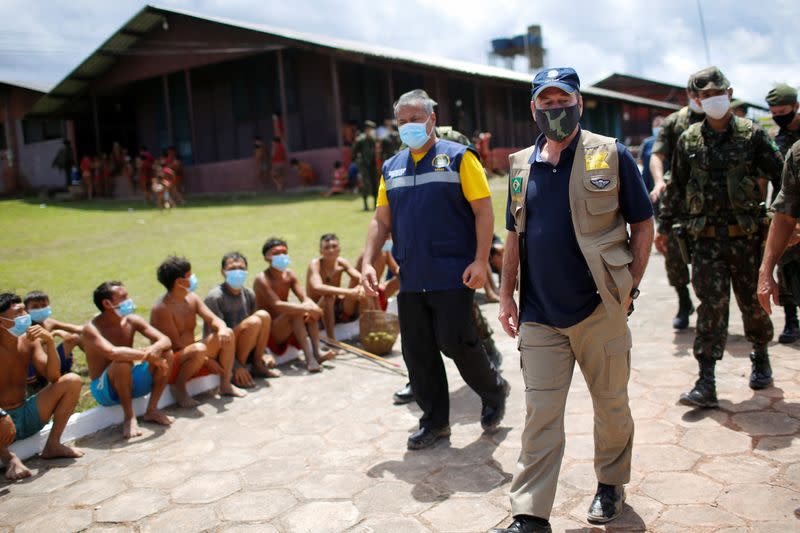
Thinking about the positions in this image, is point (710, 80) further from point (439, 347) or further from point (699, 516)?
point (699, 516)

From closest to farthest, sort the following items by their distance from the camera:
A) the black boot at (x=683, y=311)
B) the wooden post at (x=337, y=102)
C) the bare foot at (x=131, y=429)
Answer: the bare foot at (x=131, y=429) < the black boot at (x=683, y=311) < the wooden post at (x=337, y=102)

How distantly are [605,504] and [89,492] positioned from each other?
286cm

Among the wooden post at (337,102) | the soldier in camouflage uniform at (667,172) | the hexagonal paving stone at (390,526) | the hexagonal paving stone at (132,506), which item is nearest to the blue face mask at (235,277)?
the hexagonal paving stone at (132,506)

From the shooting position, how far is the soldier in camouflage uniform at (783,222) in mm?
3227

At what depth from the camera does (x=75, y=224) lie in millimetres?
15578

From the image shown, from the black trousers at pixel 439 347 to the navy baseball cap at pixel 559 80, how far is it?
143 cm

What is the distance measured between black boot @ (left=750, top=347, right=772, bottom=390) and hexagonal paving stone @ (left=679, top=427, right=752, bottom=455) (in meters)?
0.76

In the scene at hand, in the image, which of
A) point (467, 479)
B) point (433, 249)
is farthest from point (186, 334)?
point (467, 479)

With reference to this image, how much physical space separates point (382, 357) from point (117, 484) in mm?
2957

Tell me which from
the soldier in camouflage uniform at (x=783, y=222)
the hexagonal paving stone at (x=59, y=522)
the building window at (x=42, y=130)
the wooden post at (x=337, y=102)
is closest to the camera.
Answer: the soldier in camouflage uniform at (x=783, y=222)

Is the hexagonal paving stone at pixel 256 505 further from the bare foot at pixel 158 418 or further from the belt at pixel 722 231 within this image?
the belt at pixel 722 231

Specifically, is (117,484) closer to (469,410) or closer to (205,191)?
(469,410)

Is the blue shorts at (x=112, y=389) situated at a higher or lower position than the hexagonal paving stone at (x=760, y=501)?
higher

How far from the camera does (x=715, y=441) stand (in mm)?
3936
